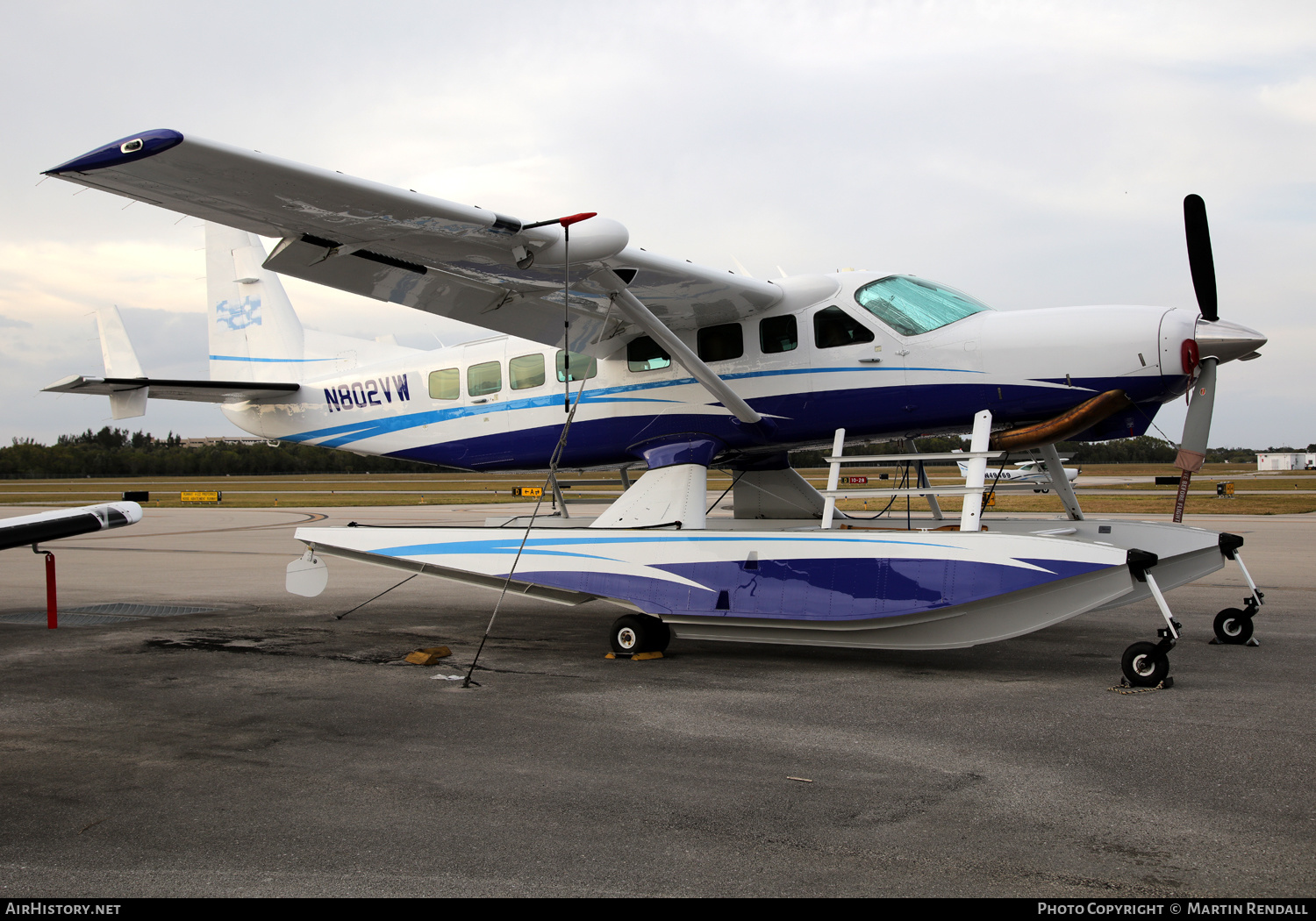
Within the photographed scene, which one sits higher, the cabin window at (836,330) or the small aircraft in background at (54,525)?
the cabin window at (836,330)

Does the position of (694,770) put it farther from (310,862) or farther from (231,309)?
(231,309)

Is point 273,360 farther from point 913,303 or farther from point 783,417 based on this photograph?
point 913,303

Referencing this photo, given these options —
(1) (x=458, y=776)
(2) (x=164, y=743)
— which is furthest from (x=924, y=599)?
(2) (x=164, y=743)

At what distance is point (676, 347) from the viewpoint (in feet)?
26.6

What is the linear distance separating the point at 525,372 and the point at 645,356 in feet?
4.89

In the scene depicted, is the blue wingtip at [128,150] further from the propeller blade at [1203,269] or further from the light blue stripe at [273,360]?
the propeller blade at [1203,269]

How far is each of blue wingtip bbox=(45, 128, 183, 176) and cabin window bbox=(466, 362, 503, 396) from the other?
16.5 ft

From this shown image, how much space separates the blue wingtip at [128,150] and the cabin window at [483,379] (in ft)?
16.5

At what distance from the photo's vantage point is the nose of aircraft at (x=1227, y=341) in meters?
7.09

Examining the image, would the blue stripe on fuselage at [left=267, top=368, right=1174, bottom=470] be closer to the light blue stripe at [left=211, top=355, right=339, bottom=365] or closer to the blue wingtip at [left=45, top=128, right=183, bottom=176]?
the light blue stripe at [left=211, top=355, right=339, bottom=365]

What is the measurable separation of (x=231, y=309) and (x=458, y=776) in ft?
32.6

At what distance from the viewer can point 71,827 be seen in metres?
3.81

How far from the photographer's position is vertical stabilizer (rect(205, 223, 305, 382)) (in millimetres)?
11859

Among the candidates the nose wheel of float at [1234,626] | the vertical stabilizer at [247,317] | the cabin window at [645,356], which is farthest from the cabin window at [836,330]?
the vertical stabilizer at [247,317]
